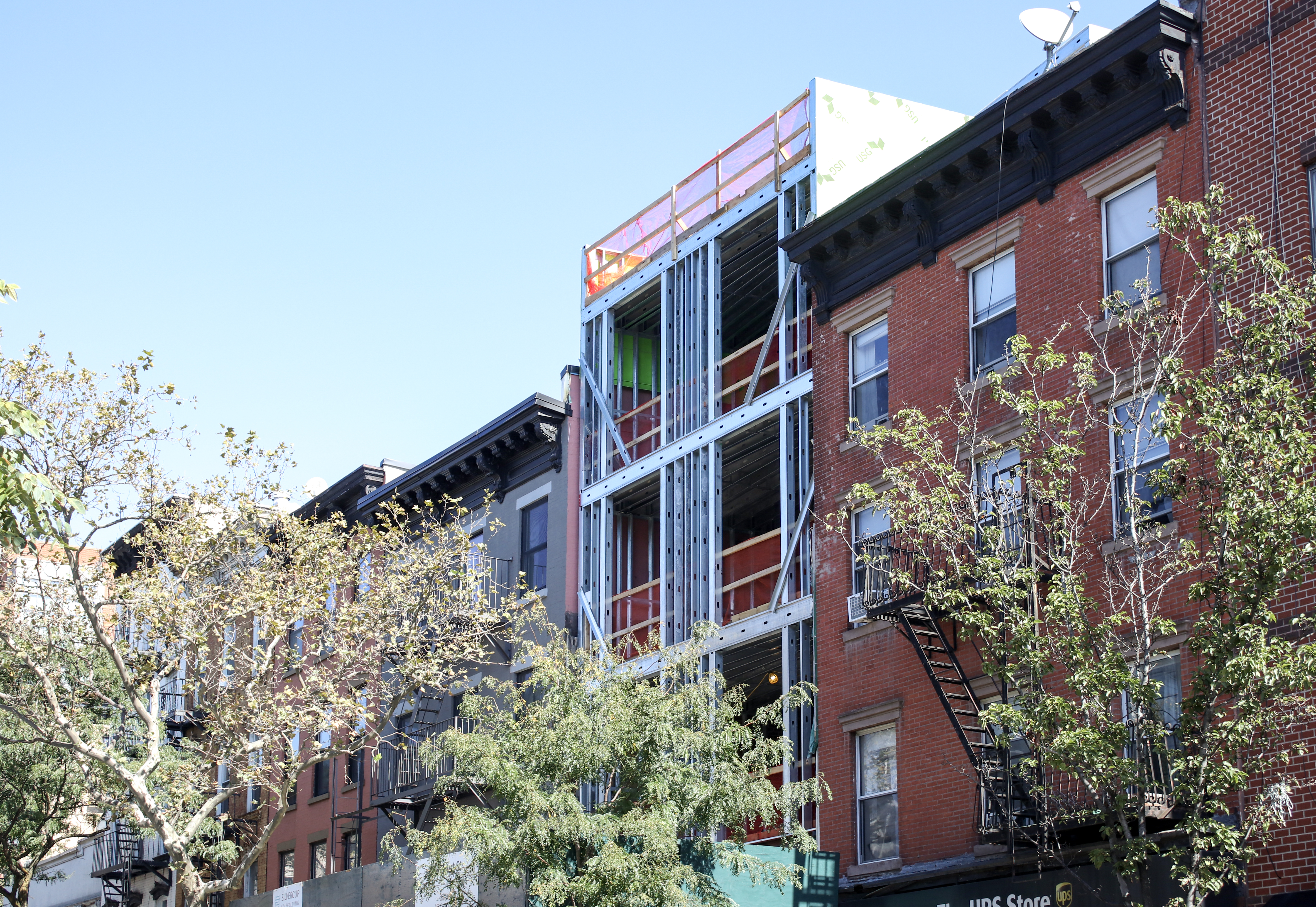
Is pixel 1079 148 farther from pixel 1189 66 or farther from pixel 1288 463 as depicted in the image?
pixel 1288 463

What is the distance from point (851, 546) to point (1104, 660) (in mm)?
8502

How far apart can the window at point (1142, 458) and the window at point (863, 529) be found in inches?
185

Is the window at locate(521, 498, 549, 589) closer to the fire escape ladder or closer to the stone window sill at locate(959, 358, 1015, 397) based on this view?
the fire escape ladder

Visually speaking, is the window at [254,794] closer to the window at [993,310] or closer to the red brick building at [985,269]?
the red brick building at [985,269]

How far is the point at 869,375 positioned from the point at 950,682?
20.2 feet

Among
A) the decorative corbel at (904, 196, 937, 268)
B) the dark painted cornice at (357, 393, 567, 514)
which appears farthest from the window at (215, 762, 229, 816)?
the decorative corbel at (904, 196, 937, 268)

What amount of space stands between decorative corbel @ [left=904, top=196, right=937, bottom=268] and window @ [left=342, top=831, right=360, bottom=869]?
68.8ft

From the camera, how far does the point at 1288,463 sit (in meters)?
14.6

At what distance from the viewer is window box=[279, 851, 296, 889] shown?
40.5m

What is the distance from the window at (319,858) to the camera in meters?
39.0

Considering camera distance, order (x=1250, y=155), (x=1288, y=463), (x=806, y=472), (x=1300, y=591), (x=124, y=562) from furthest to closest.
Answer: (x=124, y=562) < (x=806, y=472) < (x=1250, y=155) < (x=1300, y=591) < (x=1288, y=463)

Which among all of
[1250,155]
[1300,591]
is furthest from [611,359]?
[1300,591]

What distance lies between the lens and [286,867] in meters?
40.9

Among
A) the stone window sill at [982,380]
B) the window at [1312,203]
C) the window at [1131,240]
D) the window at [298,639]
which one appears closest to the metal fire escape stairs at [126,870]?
the window at [298,639]
